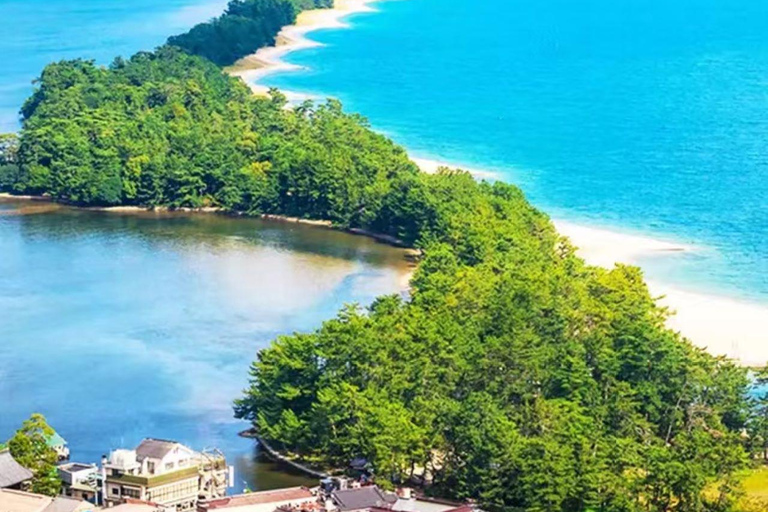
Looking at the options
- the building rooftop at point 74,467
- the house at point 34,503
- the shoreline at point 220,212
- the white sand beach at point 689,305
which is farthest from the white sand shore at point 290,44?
the house at point 34,503

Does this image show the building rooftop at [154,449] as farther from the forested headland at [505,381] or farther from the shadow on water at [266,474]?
the forested headland at [505,381]

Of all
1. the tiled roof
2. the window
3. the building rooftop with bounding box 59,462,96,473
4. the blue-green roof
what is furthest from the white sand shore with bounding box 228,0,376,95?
the tiled roof

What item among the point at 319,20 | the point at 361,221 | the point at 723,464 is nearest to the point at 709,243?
the point at 361,221

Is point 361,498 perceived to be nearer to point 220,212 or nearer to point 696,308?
point 696,308

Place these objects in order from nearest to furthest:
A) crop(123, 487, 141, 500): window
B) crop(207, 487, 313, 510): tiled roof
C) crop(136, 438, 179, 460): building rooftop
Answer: crop(207, 487, 313, 510): tiled roof → crop(123, 487, 141, 500): window → crop(136, 438, 179, 460): building rooftop

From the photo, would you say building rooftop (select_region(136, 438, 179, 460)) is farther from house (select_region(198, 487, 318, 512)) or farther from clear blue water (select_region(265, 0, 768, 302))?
clear blue water (select_region(265, 0, 768, 302))

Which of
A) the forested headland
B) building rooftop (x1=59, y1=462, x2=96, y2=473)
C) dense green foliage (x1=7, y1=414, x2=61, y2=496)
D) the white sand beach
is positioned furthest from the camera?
the white sand beach

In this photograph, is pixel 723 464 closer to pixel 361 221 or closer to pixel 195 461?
pixel 195 461
